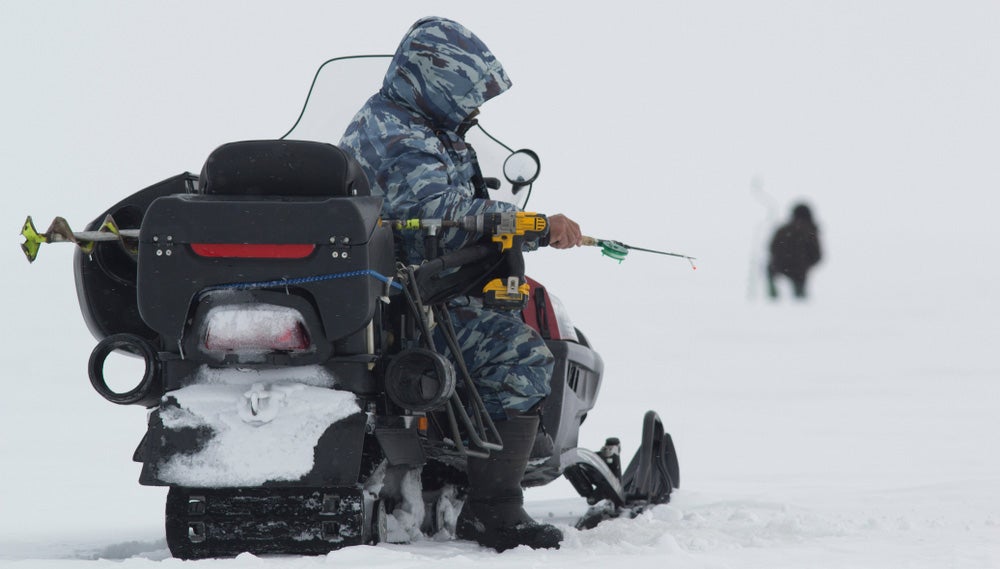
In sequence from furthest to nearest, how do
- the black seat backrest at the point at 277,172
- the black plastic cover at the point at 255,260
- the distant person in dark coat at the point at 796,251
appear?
the distant person in dark coat at the point at 796,251 → the black seat backrest at the point at 277,172 → the black plastic cover at the point at 255,260

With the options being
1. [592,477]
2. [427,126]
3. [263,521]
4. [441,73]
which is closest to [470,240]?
[427,126]

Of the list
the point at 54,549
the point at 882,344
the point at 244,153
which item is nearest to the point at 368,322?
the point at 244,153

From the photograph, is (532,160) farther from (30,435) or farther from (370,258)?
(30,435)

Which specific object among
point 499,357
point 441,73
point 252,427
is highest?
point 441,73

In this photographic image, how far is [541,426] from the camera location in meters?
4.23

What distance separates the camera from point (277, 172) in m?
3.37

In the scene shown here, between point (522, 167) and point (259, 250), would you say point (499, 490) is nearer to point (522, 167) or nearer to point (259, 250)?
point (522, 167)

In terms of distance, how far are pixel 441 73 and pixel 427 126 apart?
0.53ft

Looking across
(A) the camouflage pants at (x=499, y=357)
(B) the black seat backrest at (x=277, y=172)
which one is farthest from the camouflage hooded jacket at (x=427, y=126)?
(B) the black seat backrest at (x=277, y=172)

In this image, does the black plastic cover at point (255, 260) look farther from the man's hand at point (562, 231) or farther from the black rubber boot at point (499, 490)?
the black rubber boot at point (499, 490)

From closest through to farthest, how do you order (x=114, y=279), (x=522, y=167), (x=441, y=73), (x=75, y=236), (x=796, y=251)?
(x=75, y=236) < (x=114, y=279) < (x=441, y=73) < (x=522, y=167) < (x=796, y=251)

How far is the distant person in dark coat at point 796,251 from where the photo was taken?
47.6 feet

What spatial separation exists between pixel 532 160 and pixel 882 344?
9.15 meters

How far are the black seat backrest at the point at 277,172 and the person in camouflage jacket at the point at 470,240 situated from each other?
473 mm
